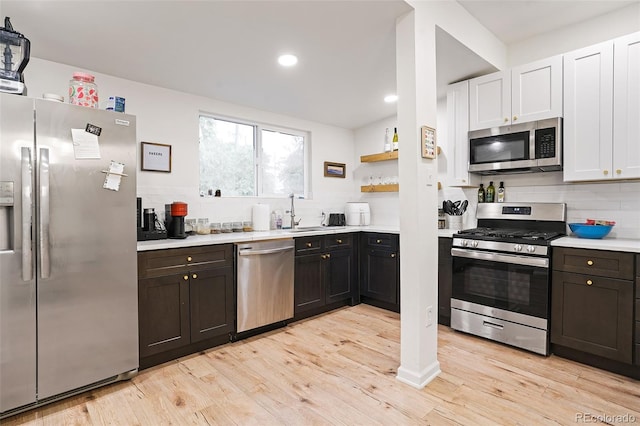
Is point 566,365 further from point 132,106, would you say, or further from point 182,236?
point 132,106

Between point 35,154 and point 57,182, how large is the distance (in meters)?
0.18

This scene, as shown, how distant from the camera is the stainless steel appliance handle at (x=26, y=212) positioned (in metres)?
1.88

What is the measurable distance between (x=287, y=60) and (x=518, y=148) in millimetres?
2165

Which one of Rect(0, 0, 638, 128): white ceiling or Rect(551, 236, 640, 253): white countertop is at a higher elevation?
Rect(0, 0, 638, 128): white ceiling

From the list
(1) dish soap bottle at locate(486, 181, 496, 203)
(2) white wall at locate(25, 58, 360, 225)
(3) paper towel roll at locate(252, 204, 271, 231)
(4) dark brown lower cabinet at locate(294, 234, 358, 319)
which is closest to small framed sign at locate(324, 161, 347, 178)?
(2) white wall at locate(25, 58, 360, 225)

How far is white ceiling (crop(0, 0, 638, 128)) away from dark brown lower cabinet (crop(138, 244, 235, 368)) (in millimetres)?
1533

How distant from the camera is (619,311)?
2.32 m

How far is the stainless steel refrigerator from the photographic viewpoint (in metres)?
1.87

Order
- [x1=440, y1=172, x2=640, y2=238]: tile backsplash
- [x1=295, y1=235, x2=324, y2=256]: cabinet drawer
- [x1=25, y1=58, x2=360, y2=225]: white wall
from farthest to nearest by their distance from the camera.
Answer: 1. [x1=295, y1=235, x2=324, y2=256]: cabinet drawer
2. [x1=440, y1=172, x2=640, y2=238]: tile backsplash
3. [x1=25, y1=58, x2=360, y2=225]: white wall

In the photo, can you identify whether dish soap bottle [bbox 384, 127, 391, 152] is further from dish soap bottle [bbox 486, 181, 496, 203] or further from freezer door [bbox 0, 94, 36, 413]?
freezer door [bbox 0, 94, 36, 413]

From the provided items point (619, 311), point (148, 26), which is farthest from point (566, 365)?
point (148, 26)

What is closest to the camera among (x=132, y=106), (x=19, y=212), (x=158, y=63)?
(x=19, y=212)

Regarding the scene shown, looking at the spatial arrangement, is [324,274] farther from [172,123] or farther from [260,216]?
[172,123]

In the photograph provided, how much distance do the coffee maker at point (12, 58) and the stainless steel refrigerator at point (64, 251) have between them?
158mm
